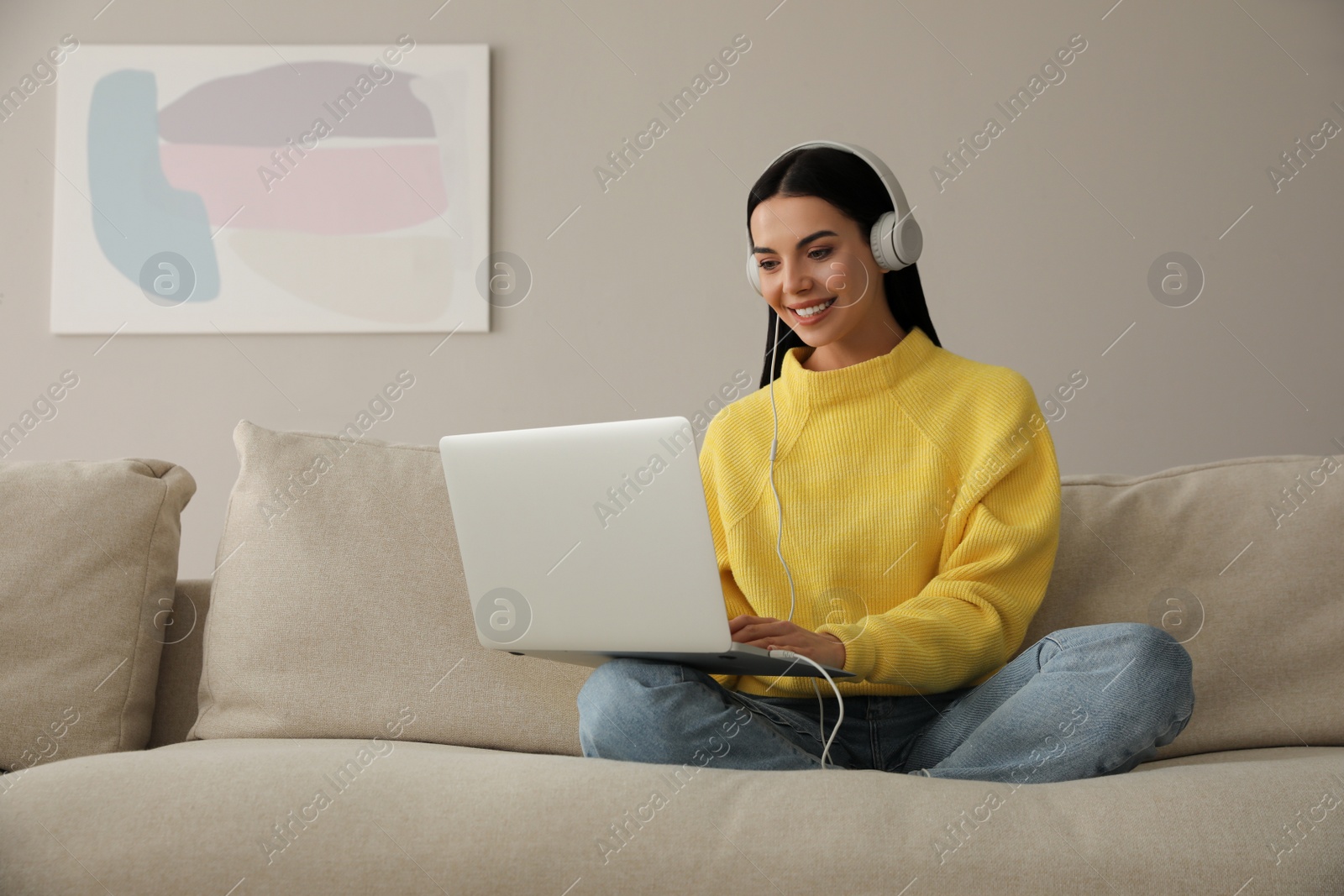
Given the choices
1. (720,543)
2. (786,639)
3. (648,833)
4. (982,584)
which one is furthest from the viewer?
(720,543)

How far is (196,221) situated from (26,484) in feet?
3.28

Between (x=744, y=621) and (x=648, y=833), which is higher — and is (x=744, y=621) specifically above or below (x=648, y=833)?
above

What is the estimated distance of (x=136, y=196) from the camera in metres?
Result: 2.33

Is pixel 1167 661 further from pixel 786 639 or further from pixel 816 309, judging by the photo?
pixel 816 309

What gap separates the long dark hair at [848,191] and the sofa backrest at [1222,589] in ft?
1.16

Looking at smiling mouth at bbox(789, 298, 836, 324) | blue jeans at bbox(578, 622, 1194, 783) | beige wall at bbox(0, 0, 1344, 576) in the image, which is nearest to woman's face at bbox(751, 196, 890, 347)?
smiling mouth at bbox(789, 298, 836, 324)

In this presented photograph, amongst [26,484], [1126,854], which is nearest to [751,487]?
[1126,854]

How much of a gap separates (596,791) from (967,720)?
49cm

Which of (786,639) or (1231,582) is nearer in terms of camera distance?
(786,639)

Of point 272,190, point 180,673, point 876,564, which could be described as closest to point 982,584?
point 876,564

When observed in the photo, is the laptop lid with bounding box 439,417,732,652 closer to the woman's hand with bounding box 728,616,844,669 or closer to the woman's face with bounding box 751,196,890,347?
the woman's hand with bounding box 728,616,844,669

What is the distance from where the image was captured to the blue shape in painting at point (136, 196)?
231cm

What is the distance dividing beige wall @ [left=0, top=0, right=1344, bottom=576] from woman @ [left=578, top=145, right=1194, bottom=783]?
31.2 inches

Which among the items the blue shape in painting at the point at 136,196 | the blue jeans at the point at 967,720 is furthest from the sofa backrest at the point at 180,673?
the blue shape in painting at the point at 136,196
